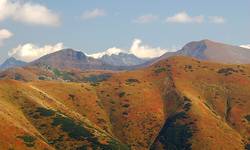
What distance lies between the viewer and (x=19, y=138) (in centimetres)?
19988

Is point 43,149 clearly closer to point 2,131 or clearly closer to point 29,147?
point 29,147

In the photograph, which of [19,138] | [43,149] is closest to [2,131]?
[19,138]

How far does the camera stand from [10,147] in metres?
191

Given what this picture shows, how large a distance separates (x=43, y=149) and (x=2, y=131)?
73.0 ft

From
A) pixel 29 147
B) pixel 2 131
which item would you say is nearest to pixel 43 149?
pixel 29 147

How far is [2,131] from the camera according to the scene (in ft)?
656

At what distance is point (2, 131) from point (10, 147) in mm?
12644

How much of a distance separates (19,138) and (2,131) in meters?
9.05

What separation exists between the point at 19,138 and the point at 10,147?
952cm

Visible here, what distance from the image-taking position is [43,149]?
651 feet

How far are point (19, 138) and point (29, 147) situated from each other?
27.6 ft

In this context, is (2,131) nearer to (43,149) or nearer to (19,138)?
(19,138)

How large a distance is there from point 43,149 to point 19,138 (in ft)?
43.4
